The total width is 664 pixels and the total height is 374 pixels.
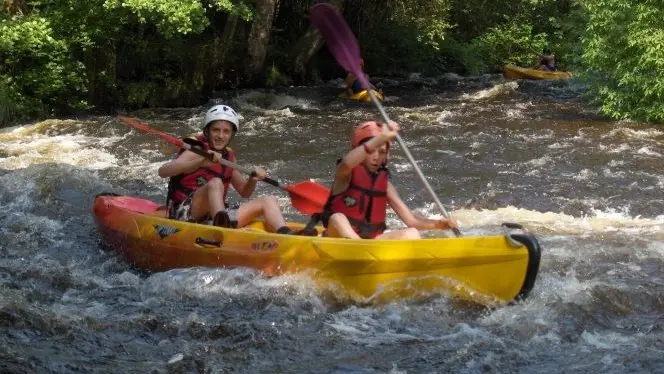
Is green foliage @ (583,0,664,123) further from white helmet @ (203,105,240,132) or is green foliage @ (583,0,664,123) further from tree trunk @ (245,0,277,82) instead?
white helmet @ (203,105,240,132)

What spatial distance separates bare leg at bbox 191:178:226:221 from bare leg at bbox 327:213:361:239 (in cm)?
80

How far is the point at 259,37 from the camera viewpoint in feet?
50.2

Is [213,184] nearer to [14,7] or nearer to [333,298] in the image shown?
[333,298]

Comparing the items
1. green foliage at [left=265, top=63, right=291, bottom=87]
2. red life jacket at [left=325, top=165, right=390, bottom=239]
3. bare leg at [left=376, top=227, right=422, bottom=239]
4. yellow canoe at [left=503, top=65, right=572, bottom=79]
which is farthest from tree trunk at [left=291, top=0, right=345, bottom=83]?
bare leg at [left=376, top=227, right=422, bottom=239]

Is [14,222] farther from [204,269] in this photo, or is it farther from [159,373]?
[159,373]

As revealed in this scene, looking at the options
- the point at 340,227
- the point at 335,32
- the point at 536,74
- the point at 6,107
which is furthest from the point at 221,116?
the point at 536,74

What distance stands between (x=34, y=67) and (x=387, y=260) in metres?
9.32

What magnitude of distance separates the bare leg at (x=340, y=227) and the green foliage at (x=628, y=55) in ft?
24.6

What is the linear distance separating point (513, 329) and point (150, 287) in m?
2.14

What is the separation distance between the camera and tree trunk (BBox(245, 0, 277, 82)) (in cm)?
1488

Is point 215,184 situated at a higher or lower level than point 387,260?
higher

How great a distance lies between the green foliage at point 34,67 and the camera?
40.5 feet

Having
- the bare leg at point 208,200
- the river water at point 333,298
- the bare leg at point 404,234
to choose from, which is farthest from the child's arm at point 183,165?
the bare leg at point 404,234

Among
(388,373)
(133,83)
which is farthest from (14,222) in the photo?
(133,83)
